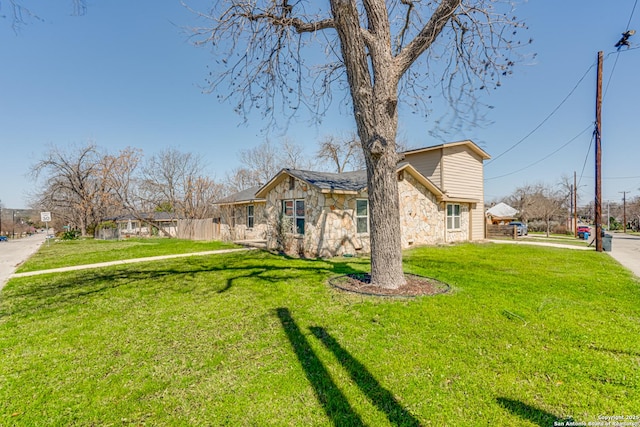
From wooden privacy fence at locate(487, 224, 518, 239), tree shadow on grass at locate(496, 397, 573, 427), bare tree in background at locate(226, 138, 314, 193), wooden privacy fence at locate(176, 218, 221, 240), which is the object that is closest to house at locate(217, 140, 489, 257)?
wooden privacy fence at locate(176, 218, 221, 240)

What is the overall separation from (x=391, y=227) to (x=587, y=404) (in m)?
3.90

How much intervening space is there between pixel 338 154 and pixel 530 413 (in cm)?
2734

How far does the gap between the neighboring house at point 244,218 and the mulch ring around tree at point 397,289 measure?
38.8 feet

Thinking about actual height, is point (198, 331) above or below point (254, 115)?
below

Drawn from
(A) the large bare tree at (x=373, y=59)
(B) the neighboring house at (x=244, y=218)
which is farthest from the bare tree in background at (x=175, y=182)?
(A) the large bare tree at (x=373, y=59)

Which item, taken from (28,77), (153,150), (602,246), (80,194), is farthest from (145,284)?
(80,194)

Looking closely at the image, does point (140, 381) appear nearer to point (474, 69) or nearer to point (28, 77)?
point (474, 69)

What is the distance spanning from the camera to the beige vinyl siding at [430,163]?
16094mm

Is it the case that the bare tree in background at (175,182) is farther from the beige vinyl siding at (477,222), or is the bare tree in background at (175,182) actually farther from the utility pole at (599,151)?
the utility pole at (599,151)

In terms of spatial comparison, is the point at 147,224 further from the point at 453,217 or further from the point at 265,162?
Result: the point at 453,217

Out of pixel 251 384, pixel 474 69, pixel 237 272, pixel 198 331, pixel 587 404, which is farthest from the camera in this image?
pixel 237 272

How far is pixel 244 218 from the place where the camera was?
63.9ft

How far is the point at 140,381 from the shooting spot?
291cm

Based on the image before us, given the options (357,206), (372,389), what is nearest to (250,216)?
(357,206)
